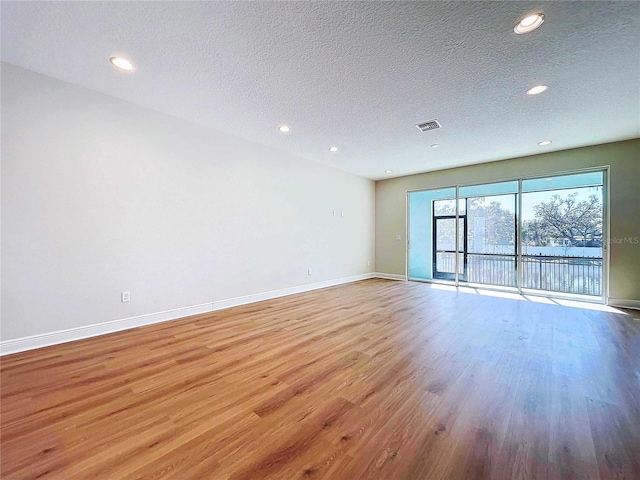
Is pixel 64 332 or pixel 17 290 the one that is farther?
pixel 64 332

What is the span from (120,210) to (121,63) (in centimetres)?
159

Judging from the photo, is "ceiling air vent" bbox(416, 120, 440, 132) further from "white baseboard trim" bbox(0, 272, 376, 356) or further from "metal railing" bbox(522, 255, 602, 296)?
"white baseboard trim" bbox(0, 272, 376, 356)

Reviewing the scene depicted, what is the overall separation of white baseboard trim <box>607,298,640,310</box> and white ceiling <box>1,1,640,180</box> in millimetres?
2709

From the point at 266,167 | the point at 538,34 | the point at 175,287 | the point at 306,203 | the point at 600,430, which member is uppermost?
the point at 538,34

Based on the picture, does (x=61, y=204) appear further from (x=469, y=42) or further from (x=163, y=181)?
(x=469, y=42)

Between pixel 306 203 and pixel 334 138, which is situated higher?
pixel 334 138

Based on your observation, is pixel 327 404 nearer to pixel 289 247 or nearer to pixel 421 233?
pixel 289 247

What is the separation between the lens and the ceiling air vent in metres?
3.66

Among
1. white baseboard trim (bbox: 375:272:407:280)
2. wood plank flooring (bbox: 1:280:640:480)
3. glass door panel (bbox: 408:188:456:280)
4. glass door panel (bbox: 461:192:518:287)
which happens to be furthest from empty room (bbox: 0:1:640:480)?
white baseboard trim (bbox: 375:272:407:280)

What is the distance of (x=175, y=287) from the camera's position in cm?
365

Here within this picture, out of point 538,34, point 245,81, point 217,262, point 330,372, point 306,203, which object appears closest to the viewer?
point 538,34

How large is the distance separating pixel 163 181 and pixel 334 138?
2.65 meters

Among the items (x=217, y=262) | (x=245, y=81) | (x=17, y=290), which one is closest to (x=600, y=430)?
(x=245, y=81)

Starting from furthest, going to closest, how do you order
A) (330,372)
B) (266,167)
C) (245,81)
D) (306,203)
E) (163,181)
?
(306,203) < (266,167) < (163,181) < (245,81) < (330,372)
